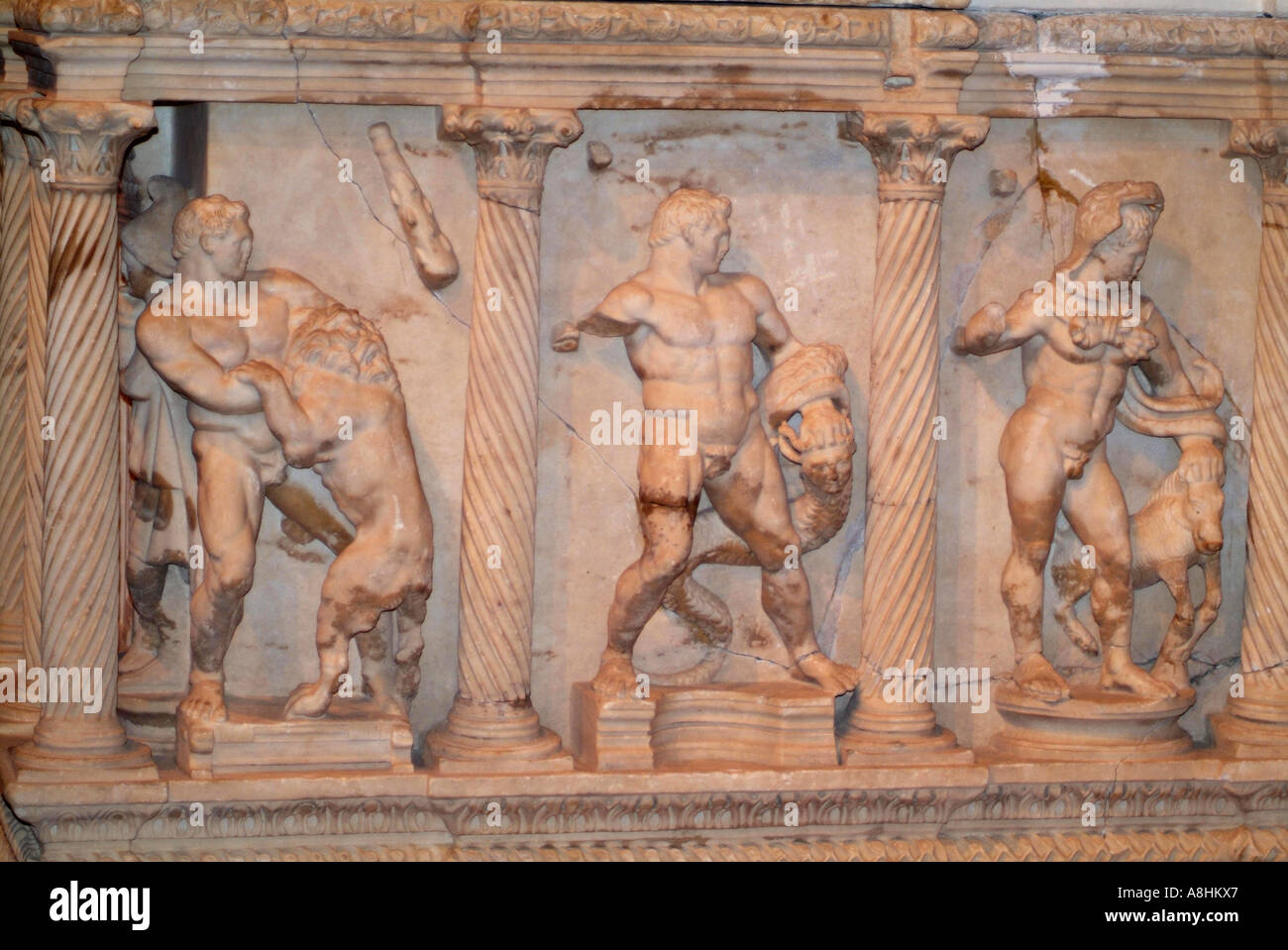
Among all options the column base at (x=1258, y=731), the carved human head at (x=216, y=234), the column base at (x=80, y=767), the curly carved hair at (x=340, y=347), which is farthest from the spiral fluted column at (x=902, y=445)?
the column base at (x=80, y=767)

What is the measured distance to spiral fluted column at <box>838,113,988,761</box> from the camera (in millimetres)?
8062

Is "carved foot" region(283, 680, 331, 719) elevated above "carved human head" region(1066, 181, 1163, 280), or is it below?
below

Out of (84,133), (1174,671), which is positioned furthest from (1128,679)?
(84,133)

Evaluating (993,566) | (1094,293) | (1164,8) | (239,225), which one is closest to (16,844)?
(239,225)

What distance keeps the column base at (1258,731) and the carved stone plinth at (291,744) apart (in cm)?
298

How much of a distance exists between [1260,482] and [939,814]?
1684mm

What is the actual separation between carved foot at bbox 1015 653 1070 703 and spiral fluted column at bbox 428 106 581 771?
1.69 metres

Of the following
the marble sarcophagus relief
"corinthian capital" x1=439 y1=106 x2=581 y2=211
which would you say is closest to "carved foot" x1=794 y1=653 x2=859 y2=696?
the marble sarcophagus relief

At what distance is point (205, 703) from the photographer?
7.78 metres

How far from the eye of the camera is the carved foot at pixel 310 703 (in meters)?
7.81

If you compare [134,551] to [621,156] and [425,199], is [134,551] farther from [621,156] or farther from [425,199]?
[621,156]

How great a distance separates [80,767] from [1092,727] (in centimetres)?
352

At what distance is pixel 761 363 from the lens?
26.9 ft

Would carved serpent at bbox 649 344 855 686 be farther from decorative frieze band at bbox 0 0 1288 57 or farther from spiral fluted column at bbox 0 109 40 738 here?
spiral fluted column at bbox 0 109 40 738
